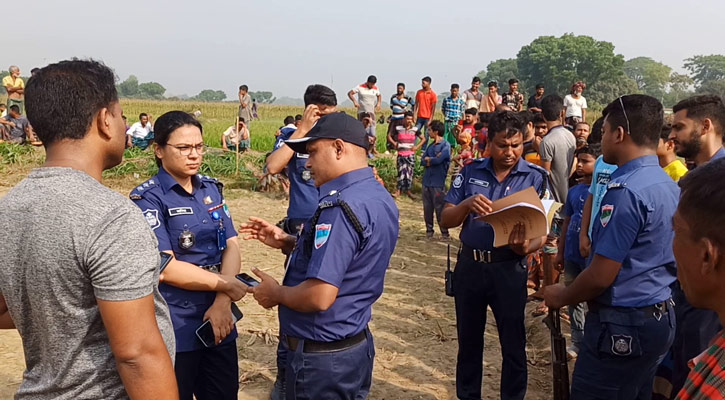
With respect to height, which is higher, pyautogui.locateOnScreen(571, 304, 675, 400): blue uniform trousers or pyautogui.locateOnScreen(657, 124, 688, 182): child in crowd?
pyautogui.locateOnScreen(657, 124, 688, 182): child in crowd

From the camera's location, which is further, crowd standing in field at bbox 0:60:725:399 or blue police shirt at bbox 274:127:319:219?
blue police shirt at bbox 274:127:319:219

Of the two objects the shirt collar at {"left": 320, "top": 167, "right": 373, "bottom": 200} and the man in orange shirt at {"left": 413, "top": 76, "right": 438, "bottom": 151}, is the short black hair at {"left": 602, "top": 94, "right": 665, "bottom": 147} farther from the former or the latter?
the man in orange shirt at {"left": 413, "top": 76, "right": 438, "bottom": 151}

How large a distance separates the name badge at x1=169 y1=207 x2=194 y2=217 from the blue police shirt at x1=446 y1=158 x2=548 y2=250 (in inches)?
75.4

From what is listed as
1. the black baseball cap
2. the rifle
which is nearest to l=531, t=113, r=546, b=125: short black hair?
the rifle

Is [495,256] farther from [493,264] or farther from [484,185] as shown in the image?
[484,185]

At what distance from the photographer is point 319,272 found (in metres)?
2.37

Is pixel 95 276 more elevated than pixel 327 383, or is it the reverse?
pixel 95 276

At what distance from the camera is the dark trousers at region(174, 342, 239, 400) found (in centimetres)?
298

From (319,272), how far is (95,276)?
1.03 m

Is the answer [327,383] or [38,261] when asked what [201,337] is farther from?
[38,261]

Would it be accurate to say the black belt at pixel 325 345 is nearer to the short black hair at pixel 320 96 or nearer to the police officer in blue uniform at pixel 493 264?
the police officer in blue uniform at pixel 493 264

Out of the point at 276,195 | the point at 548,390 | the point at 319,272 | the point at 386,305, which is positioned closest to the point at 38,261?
the point at 319,272

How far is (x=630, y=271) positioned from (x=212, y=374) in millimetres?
2259

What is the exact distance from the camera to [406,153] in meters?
12.0
